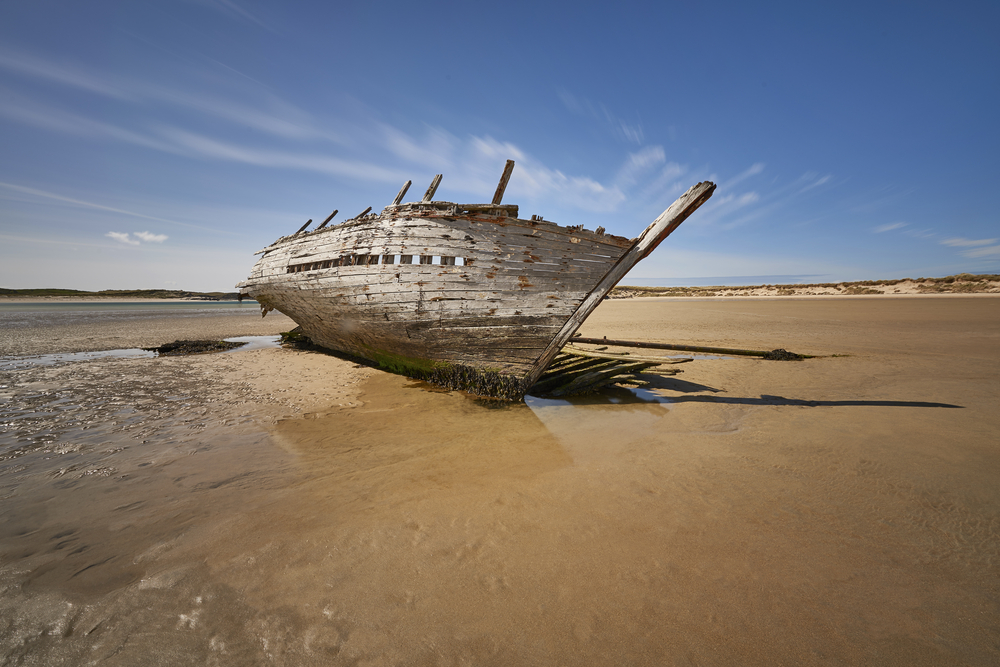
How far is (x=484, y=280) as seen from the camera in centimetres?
593

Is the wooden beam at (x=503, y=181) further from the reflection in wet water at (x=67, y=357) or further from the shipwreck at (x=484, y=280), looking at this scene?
the reflection in wet water at (x=67, y=357)

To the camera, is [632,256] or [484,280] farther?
[484,280]

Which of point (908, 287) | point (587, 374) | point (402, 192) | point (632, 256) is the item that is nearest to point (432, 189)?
point (402, 192)

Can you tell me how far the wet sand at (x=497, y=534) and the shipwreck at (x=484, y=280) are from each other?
114 cm

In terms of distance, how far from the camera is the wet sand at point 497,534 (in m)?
1.82

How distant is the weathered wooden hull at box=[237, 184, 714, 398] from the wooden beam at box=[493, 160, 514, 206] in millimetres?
663

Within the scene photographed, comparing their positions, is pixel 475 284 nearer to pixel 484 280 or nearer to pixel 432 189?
pixel 484 280

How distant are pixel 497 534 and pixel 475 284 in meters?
3.99

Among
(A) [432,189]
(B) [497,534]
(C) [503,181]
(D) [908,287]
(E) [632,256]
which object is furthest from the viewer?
(D) [908,287]

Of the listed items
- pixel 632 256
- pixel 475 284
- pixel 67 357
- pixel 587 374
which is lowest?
pixel 67 357

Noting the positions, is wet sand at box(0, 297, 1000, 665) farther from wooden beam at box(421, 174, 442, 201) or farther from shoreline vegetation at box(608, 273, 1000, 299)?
shoreline vegetation at box(608, 273, 1000, 299)

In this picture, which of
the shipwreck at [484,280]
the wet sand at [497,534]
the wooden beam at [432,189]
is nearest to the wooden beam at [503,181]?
the shipwreck at [484,280]

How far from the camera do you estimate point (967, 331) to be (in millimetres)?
12375

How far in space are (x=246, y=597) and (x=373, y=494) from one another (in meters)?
1.16
